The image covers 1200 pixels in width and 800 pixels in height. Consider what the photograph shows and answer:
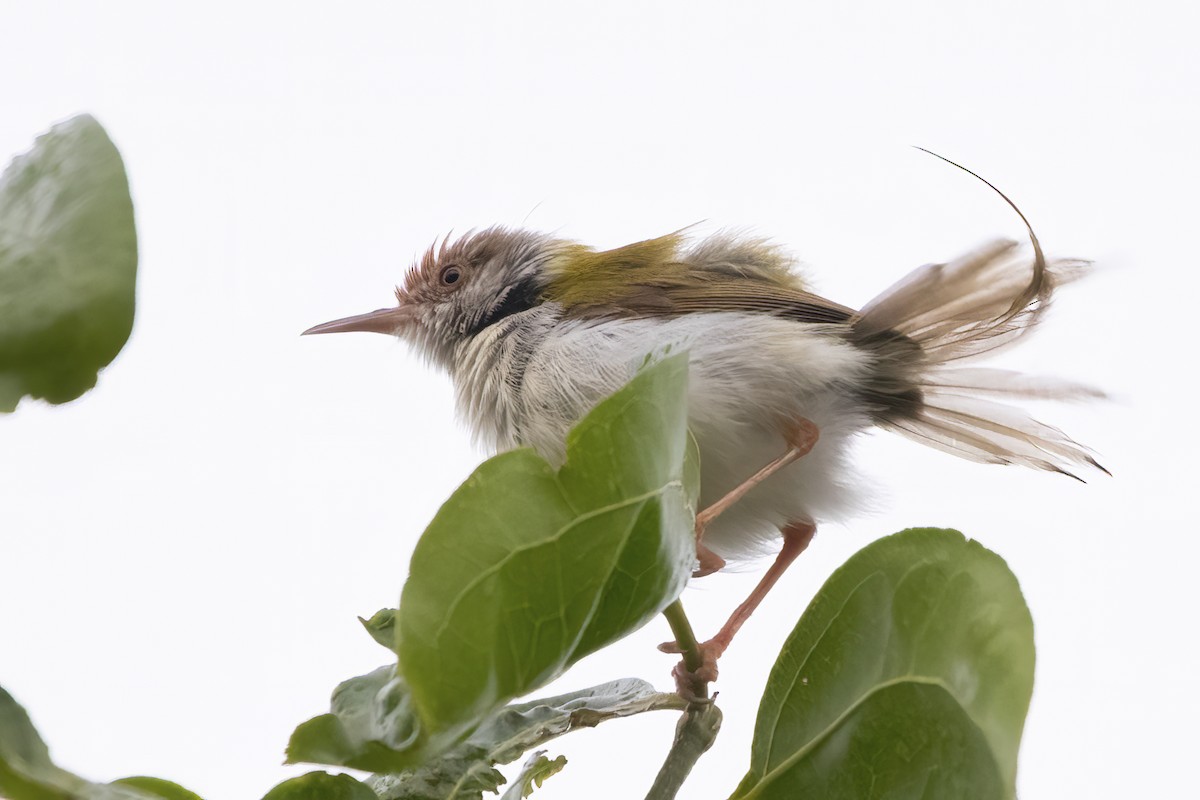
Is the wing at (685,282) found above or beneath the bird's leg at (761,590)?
above

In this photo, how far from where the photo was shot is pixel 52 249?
95cm

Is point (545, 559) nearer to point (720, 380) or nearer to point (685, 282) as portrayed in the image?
point (720, 380)

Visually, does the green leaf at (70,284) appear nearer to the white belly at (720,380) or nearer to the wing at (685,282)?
the white belly at (720,380)

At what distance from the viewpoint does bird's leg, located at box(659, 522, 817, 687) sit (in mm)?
1752

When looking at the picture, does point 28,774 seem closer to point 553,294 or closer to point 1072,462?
point 553,294

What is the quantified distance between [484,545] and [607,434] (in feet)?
0.42

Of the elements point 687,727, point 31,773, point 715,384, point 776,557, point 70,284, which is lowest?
point 776,557

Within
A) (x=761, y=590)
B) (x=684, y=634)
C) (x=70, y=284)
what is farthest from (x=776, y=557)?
(x=70, y=284)

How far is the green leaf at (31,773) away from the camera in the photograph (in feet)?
2.83

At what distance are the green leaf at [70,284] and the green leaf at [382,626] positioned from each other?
0.36 meters

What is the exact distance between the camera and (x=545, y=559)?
0.89 meters

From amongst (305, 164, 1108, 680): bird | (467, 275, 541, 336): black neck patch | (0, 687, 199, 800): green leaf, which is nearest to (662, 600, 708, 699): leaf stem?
(305, 164, 1108, 680): bird

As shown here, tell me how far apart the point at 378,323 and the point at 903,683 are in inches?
62.1

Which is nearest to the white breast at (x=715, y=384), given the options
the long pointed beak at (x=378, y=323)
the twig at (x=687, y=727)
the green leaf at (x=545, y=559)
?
the long pointed beak at (x=378, y=323)
